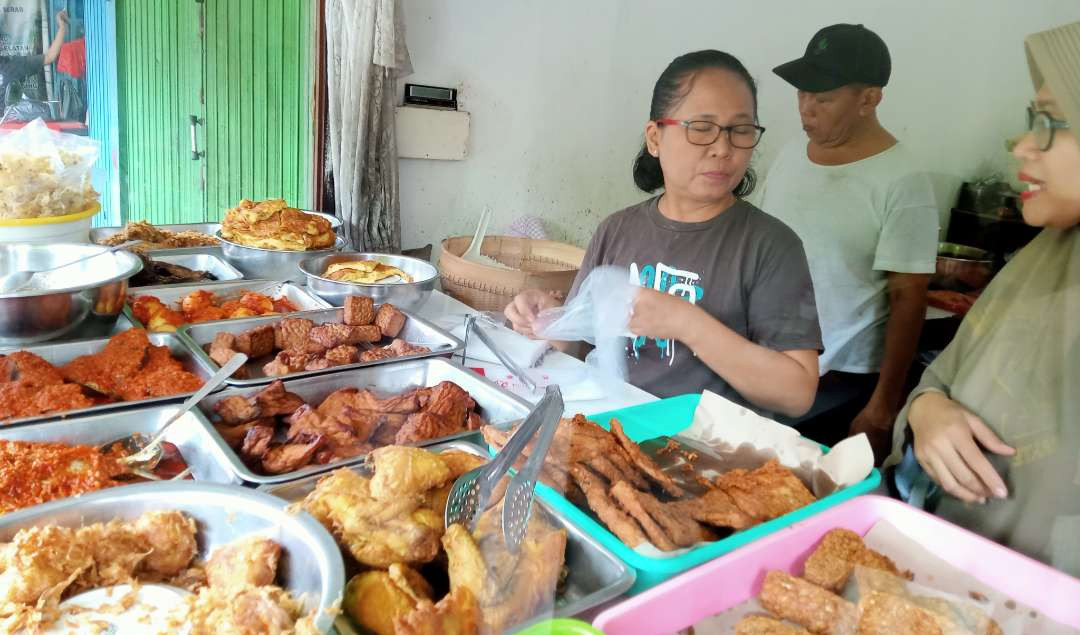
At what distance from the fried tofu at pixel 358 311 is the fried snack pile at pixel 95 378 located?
379mm

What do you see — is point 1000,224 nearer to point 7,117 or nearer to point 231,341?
point 231,341

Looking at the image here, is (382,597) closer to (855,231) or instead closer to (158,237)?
(855,231)

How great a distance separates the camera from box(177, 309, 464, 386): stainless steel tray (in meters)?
1.40

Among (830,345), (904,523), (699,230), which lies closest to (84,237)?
(699,230)

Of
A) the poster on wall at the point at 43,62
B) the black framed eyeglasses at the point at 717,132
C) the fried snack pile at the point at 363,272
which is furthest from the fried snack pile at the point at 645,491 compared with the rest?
the poster on wall at the point at 43,62

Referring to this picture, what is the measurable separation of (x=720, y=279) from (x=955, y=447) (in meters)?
0.69

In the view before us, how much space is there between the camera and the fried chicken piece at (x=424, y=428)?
116cm

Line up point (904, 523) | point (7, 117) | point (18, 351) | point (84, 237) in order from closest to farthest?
point (904, 523), point (18, 351), point (84, 237), point (7, 117)

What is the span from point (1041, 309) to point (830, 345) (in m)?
0.52

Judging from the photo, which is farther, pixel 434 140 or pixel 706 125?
pixel 434 140

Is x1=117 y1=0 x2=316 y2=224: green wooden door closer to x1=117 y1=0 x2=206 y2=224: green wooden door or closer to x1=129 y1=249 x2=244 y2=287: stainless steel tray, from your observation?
x1=117 y1=0 x2=206 y2=224: green wooden door

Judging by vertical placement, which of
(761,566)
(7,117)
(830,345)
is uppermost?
(7,117)

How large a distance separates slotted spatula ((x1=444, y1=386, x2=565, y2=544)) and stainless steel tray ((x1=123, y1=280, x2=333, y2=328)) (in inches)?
43.1

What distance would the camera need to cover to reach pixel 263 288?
79.5 inches
